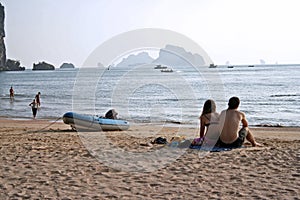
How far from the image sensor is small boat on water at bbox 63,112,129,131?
14.2 meters

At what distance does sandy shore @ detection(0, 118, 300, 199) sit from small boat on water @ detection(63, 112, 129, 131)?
4950 millimetres

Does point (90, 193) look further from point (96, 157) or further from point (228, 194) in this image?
point (96, 157)

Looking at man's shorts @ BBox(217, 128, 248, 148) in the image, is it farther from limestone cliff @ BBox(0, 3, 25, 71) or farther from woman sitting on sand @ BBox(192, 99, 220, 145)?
limestone cliff @ BBox(0, 3, 25, 71)

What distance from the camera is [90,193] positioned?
5.50 m

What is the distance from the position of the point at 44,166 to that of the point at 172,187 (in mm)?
2534

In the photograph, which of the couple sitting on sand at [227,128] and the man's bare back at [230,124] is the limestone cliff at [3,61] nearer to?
the couple sitting on sand at [227,128]

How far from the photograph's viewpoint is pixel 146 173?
6648 millimetres

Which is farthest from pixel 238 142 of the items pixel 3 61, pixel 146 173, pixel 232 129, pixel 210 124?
pixel 3 61

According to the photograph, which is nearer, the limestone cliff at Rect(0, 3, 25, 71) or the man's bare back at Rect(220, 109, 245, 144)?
the man's bare back at Rect(220, 109, 245, 144)

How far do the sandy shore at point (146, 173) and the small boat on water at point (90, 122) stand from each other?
4950mm

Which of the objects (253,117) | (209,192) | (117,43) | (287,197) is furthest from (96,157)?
(253,117)

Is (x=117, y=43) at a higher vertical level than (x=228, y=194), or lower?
higher

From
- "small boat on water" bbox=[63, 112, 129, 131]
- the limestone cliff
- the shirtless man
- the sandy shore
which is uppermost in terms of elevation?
the limestone cliff

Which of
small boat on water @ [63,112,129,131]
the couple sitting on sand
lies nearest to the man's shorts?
the couple sitting on sand
